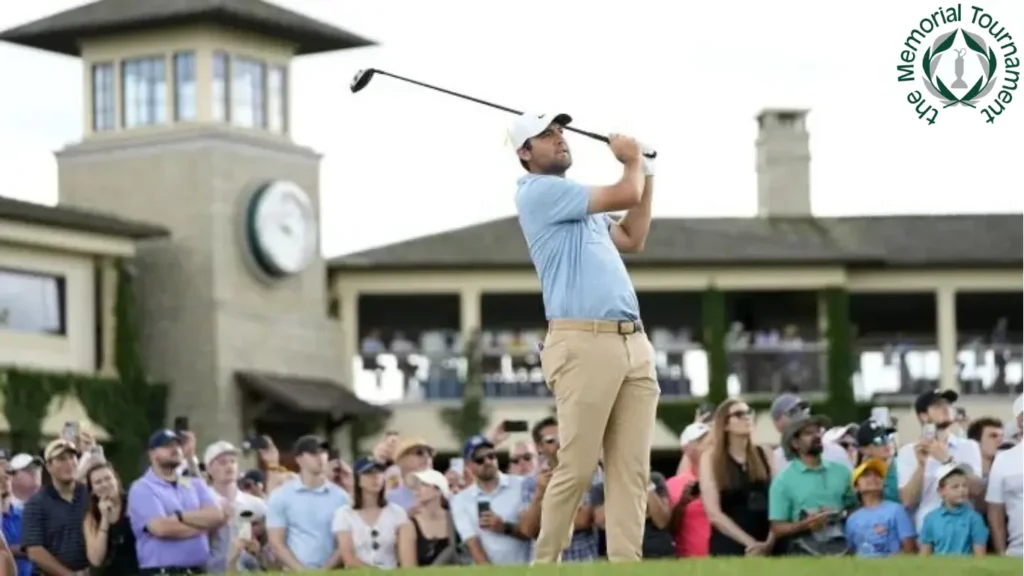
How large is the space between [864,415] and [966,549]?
3323 centimetres

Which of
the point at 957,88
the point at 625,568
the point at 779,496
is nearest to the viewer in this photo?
the point at 625,568

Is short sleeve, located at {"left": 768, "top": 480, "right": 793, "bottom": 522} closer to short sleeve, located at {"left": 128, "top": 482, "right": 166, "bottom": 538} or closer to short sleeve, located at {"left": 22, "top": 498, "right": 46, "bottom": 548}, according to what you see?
short sleeve, located at {"left": 128, "top": 482, "right": 166, "bottom": 538}

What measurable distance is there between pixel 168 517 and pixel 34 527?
2.72 ft

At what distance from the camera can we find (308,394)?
4453 cm

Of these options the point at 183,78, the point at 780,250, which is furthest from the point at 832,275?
the point at 183,78

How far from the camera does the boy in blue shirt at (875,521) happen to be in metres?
15.7

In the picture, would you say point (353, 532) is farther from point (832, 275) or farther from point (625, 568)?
point (832, 275)

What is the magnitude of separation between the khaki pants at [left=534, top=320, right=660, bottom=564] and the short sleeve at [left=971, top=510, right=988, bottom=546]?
4978 mm

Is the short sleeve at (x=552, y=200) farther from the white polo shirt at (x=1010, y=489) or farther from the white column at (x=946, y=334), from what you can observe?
the white column at (x=946, y=334)

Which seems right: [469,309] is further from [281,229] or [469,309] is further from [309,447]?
[309,447]

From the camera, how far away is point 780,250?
5172 cm

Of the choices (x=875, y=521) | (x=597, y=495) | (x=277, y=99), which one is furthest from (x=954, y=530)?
(x=277, y=99)

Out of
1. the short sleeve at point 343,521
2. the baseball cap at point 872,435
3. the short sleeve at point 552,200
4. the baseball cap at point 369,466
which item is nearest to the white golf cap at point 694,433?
the baseball cap at point 872,435

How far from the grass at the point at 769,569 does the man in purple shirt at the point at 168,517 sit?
14.8 feet
